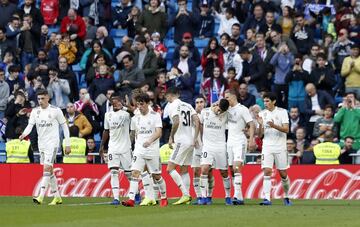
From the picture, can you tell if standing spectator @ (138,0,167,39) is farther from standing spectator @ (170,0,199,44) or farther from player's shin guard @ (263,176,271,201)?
player's shin guard @ (263,176,271,201)

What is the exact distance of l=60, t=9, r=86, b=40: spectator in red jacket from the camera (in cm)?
3816

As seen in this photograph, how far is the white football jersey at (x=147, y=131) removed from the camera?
27172 millimetres

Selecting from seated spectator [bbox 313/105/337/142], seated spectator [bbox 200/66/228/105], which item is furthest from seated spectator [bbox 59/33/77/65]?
seated spectator [bbox 313/105/337/142]

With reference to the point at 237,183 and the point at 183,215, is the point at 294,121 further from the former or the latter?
the point at 183,215

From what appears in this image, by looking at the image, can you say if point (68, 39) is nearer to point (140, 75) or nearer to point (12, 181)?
point (140, 75)

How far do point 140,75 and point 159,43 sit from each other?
2.12 meters

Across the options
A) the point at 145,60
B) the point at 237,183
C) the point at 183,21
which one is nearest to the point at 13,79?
the point at 145,60

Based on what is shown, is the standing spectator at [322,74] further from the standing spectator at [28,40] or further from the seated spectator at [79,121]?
the standing spectator at [28,40]

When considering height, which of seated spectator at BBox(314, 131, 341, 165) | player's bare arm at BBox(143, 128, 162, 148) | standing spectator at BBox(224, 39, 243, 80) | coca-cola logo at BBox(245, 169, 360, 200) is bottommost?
coca-cola logo at BBox(245, 169, 360, 200)

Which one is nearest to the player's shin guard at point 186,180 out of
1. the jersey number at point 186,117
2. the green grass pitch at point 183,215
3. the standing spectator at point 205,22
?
the green grass pitch at point 183,215

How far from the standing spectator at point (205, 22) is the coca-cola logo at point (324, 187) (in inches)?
292

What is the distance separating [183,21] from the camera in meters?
37.8

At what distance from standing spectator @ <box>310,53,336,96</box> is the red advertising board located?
3415mm

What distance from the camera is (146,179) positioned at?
90.0 feet
